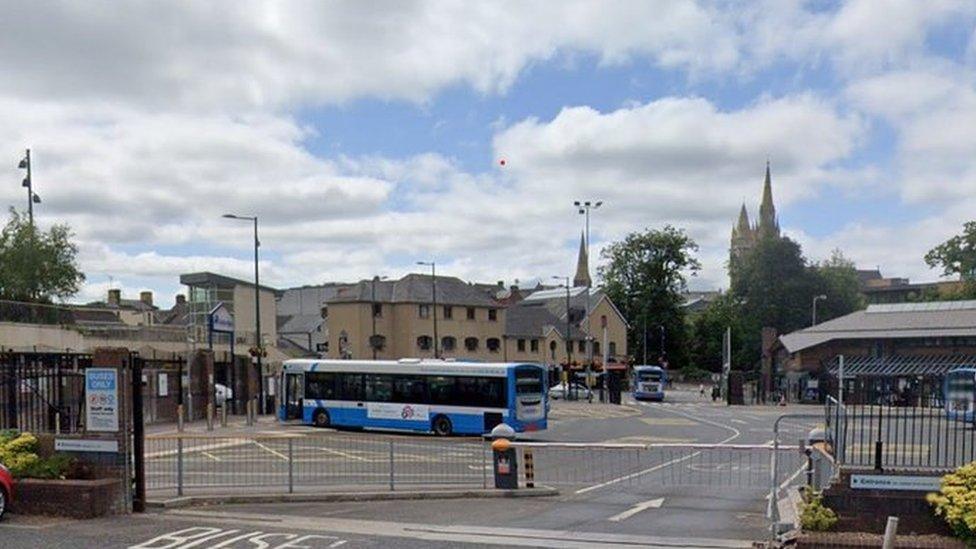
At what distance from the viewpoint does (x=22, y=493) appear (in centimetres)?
1477

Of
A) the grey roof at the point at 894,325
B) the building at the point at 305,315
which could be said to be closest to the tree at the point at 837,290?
the grey roof at the point at 894,325

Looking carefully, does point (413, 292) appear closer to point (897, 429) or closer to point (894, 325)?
point (894, 325)

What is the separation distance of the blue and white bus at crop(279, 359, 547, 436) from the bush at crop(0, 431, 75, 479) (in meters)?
19.1

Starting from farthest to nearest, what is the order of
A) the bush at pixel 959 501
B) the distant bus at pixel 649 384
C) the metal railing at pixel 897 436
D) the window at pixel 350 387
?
1. the distant bus at pixel 649 384
2. the window at pixel 350 387
3. the metal railing at pixel 897 436
4. the bush at pixel 959 501

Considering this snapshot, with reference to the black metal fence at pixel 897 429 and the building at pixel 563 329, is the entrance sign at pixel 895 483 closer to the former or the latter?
the black metal fence at pixel 897 429

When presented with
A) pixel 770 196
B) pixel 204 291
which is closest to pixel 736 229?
pixel 770 196

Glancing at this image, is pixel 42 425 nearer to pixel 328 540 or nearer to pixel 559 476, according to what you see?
pixel 328 540

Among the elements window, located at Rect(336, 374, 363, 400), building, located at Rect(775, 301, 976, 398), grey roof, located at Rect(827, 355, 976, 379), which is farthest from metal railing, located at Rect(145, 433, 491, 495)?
building, located at Rect(775, 301, 976, 398)

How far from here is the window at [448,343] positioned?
8638 centimetres

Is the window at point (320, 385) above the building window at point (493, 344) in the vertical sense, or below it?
above

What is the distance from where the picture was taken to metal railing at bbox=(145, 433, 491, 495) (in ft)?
60.1

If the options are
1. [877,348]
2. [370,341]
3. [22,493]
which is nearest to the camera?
[22,493]

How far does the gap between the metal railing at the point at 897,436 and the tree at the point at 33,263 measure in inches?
1707

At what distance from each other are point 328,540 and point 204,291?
45070 millimetres
